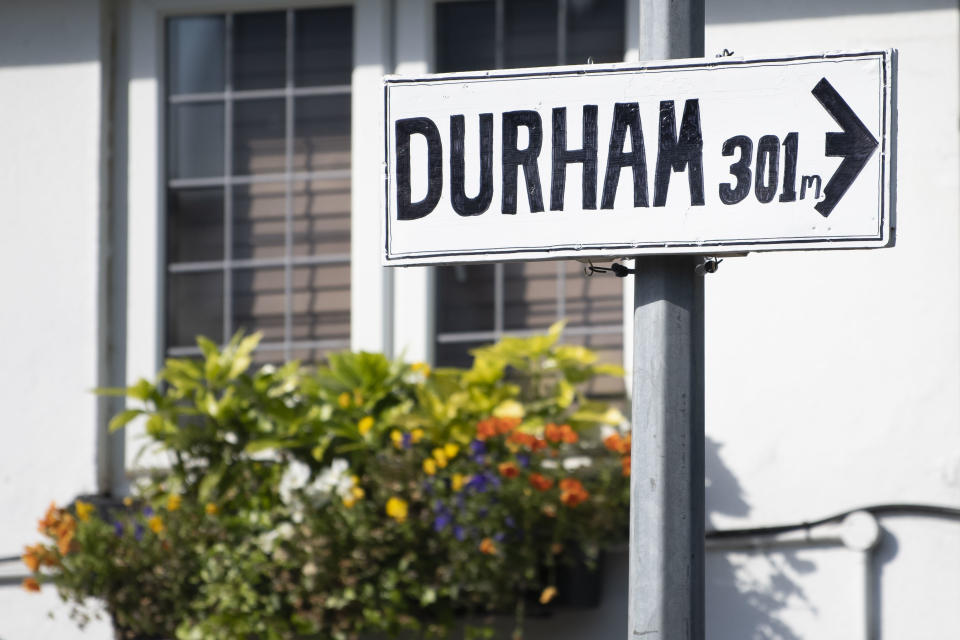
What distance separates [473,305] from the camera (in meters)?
5.73

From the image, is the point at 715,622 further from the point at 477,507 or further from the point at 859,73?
the point at 859,73

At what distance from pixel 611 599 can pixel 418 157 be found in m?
3.27

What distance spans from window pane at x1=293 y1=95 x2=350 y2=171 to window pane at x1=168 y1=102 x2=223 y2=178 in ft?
1.15

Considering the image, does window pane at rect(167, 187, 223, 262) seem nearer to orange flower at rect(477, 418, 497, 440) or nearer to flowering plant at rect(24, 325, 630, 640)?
flowering plant at rect(24, 325, 630, 640)

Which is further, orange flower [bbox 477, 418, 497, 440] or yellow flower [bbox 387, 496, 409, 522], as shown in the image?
orange flower [bbox 477, 418, 497, 440]

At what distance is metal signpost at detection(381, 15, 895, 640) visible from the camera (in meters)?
2.04

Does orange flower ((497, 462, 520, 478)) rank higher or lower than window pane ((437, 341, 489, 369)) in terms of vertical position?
lower

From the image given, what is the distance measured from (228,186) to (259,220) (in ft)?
0.66

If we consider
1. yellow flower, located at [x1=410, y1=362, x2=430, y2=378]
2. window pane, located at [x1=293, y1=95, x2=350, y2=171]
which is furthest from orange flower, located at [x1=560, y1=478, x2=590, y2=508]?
window pane, located at [x1=293, y1=95, x2=350, y2=171]

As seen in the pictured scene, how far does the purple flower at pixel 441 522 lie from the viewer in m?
4.80

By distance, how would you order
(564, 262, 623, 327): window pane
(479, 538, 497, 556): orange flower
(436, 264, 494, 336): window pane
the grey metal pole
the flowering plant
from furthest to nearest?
(436, 264, 494, 336): window pane
(564, 262, 623, 327): window pane
the flowering plant
(479, 538, 497, 556): orange flower
the grey metal pole

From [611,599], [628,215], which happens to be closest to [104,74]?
[611,599]

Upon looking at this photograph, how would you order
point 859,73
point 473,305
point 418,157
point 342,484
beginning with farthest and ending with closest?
point 473,305
point 342,484
point 418,157
point 859,73

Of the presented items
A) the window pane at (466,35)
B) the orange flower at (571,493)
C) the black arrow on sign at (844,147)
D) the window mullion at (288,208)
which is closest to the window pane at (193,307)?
the window mullion at (288,208)
